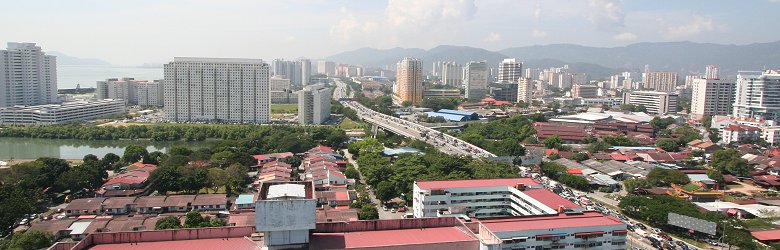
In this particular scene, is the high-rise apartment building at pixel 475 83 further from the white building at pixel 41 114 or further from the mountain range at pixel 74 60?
the mountain range at pixel 74 60

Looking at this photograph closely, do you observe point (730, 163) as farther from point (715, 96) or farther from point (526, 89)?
point (526, 89)

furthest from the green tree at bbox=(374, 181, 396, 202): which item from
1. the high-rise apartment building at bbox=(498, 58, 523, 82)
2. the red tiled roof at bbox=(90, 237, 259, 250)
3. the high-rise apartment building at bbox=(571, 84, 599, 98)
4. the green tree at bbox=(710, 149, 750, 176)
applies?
the high-rise apartment building at bbox=(498, 58, 523, 82)

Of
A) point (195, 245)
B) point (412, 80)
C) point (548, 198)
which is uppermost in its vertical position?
point (412, 80)

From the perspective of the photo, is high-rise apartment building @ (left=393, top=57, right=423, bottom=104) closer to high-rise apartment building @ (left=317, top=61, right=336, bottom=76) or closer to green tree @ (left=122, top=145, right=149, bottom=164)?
green tree @ (left=122, top=145, right=149, bottom=164)

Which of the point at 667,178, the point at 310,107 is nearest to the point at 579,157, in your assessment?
the point at 667,178

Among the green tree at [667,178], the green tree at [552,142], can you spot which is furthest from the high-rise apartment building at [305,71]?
the green tree at [667,178]
